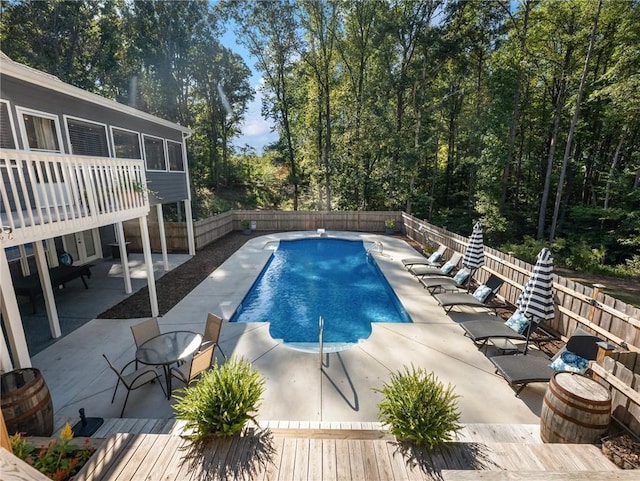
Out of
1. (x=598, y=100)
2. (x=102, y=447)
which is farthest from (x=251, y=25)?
(x=102, y=447)

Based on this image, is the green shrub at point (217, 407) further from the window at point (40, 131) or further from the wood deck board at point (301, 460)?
the window at point (40, 131)

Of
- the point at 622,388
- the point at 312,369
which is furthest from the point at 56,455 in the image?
the point at 622,388

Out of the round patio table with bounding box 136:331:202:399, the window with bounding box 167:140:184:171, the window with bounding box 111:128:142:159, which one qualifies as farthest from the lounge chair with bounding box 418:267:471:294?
the window with bounding box 167:140:184:171

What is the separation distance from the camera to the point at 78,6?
17.2 meters

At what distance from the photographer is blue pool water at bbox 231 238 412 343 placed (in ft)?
23.7

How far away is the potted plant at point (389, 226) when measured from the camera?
1686cm

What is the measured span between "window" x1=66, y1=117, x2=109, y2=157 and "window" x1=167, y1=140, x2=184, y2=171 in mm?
3050

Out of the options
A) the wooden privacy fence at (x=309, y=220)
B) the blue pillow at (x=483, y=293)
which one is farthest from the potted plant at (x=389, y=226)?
the blue pillow at (x=483, y=293)

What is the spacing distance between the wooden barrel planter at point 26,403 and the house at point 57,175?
323mm

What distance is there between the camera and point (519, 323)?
18.1 ft

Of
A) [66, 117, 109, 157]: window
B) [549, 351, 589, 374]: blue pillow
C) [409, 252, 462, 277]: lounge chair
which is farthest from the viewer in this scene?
[409, 252, 462, 277]: lounge chair

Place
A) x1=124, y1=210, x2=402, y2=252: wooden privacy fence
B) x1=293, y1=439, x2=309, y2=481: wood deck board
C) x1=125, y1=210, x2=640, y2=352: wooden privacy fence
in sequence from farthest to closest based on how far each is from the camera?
1. x1=124, y1=210, x2=402, y2=252: wooden privacy fence
2. x1=125, y1=210, x2=640, y2=352: wooden privacy fence
3. x1=293, y1=439, x2=309, y2=481: wood deck board

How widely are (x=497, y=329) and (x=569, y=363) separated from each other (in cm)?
116

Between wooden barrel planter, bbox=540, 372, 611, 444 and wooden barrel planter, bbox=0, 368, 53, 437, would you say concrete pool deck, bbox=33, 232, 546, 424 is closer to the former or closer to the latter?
A: wooden barrel planter, bbox=0, 368, 53, 437
